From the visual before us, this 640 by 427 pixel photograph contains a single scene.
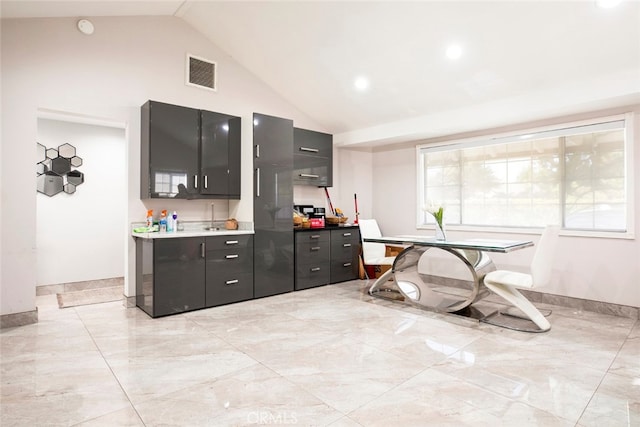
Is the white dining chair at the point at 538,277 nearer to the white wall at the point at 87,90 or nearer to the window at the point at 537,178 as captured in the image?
the window at the point at 537,178

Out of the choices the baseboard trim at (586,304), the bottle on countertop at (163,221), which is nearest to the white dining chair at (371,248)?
the baseboard trim at (586,304)

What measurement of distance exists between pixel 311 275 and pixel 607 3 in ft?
13.5

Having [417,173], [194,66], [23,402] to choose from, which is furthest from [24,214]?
[417,173]

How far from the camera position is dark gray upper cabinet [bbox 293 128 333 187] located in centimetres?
534

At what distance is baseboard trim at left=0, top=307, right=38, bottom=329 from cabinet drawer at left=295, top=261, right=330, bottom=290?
283 centimetres

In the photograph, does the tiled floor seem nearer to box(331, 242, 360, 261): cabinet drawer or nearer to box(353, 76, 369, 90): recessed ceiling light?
box(331, 242, 360, 261): cabinet drawer

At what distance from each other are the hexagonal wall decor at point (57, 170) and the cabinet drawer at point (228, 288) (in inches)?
103

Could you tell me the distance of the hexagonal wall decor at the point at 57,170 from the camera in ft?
15.5

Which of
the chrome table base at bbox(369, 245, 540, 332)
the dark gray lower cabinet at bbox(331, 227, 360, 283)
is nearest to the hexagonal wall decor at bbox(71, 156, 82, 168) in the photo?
the dark gray lower cabinet at bbox(331, 227, 360, 283)

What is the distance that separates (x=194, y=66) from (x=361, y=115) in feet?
7.86

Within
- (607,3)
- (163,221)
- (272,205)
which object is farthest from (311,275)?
(607,3)

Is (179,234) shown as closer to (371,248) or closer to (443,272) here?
(371,248)

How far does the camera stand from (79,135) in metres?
5.00

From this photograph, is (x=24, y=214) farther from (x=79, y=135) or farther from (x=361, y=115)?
(x=361, y=115)
